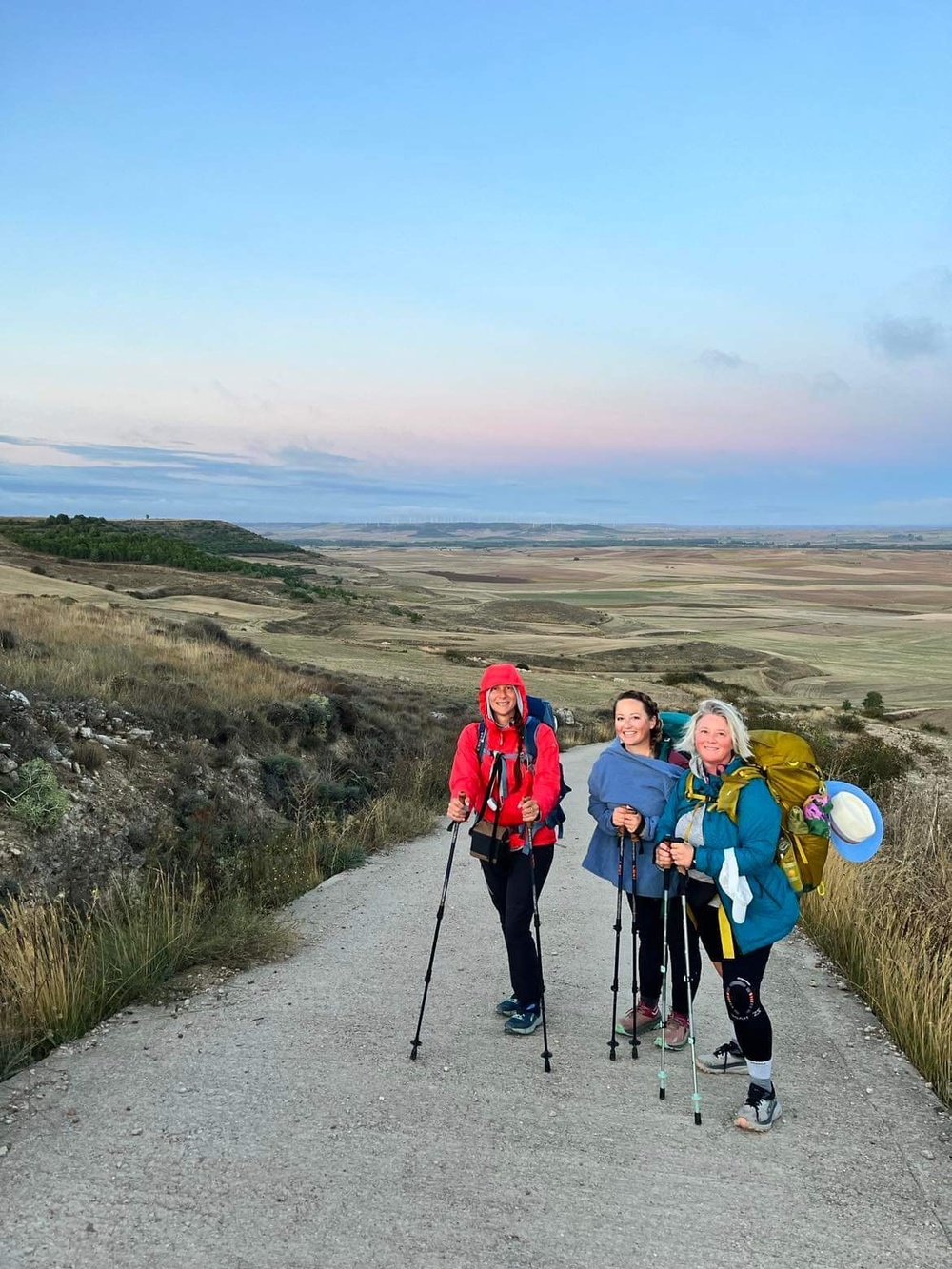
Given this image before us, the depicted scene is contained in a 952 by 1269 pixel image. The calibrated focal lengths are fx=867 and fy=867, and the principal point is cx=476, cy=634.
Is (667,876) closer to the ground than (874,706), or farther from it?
farther from it

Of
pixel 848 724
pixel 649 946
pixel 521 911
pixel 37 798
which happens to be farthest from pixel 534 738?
pixel 848 724

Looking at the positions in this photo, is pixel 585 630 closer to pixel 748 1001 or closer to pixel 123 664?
pixel 123 664

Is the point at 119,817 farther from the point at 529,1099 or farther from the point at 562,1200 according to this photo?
the point at 562,1200

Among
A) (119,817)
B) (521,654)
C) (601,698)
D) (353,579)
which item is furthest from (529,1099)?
(353,579)

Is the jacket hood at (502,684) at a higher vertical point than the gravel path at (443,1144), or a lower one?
higher

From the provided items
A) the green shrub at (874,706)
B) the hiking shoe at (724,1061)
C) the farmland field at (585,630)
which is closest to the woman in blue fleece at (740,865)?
the hiking shoe at (724,1061)

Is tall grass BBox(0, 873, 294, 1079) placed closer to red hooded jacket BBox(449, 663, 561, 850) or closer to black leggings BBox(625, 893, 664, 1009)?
red hooded jacket BBox(449, 663, 561, 850)

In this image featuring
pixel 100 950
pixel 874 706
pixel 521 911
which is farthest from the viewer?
pixel 874 706

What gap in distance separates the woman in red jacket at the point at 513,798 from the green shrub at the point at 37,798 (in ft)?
12.8

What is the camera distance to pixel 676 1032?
189 inches

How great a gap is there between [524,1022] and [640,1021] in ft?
2.17

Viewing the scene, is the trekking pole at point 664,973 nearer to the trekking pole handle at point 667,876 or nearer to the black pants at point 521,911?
the trekking pole handle at point 667,876

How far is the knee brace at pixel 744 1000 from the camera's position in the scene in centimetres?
406

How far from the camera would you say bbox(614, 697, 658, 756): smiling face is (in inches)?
183
